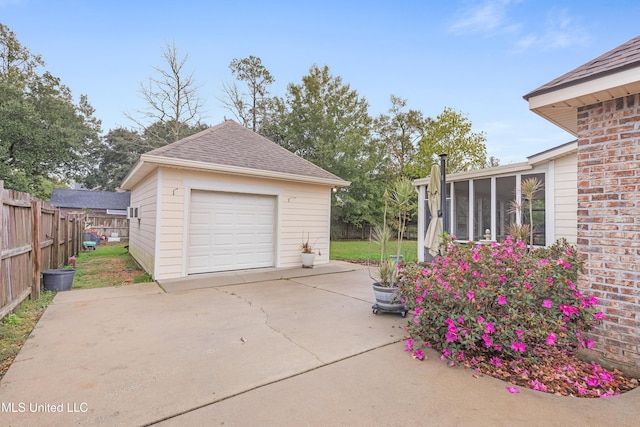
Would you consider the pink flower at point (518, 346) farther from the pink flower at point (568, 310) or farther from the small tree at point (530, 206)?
the small tree at point (530, 206)

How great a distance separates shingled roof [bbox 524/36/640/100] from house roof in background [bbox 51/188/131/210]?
24.9 m

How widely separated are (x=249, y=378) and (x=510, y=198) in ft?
32.2

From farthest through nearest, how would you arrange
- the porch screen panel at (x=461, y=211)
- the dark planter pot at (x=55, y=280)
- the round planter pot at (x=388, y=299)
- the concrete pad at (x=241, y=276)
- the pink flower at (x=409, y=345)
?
the porch screen panel at (x=461, y=211)
the concrete pad at (x=241, y=276)
the dark planter pot at (x=55, y=280)
the round planter pot at (x=388, y=299)
the pink flower at (x=409, y=345)

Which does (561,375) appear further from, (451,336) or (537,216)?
(537,216)

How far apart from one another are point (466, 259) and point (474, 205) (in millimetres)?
6441

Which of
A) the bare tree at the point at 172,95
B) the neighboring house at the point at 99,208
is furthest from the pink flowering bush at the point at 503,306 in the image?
the neighboring house at the point at 99,208

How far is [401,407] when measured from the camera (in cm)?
217

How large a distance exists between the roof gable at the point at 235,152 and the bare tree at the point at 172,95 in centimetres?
882

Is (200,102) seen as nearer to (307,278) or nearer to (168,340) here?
(307,278)

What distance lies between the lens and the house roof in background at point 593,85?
249cm

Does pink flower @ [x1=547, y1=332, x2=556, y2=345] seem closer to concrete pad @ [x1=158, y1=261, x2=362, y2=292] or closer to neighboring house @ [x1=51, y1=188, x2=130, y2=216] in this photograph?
concrete pad @ [x1=158, y1=261, x2=362, y2=292]

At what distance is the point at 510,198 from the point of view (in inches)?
376

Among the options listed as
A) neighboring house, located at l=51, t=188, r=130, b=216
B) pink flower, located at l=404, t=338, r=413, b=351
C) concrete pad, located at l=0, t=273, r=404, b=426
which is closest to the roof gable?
concrete pad, located at l=0, t=273, r=404, b=426

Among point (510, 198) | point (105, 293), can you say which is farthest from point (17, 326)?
point (510, 198)
